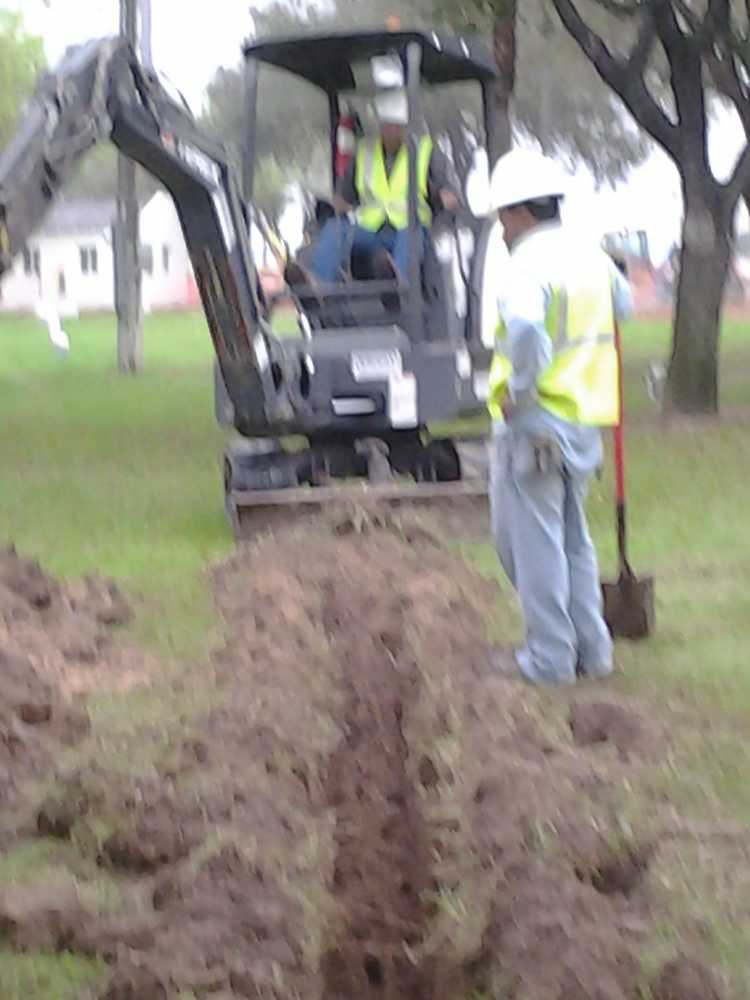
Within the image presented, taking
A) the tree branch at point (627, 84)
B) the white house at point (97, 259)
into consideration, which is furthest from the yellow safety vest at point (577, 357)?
the white house at point (97, 259)

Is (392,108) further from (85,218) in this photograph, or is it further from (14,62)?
(85,218)

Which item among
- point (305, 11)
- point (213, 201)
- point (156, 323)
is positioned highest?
point (305, 11)

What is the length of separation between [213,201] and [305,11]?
21737mm

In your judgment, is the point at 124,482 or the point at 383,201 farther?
the point at 124,482

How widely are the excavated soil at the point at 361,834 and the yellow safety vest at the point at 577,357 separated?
3.66 ft

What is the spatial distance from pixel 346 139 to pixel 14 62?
1081 inches

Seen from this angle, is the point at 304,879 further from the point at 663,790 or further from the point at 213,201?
the point at 213,201

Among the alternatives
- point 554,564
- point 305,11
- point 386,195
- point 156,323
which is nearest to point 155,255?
point 156,323

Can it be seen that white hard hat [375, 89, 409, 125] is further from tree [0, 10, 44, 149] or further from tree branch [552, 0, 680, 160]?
tree [0, 10, 44, 149]

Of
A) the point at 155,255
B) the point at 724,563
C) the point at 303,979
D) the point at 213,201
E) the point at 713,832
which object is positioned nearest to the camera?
the point at 303,979

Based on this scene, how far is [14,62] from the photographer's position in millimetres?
36906

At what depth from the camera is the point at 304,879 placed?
4.85 metres

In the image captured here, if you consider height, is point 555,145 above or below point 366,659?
above

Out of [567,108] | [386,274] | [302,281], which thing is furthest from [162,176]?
[567,108]
